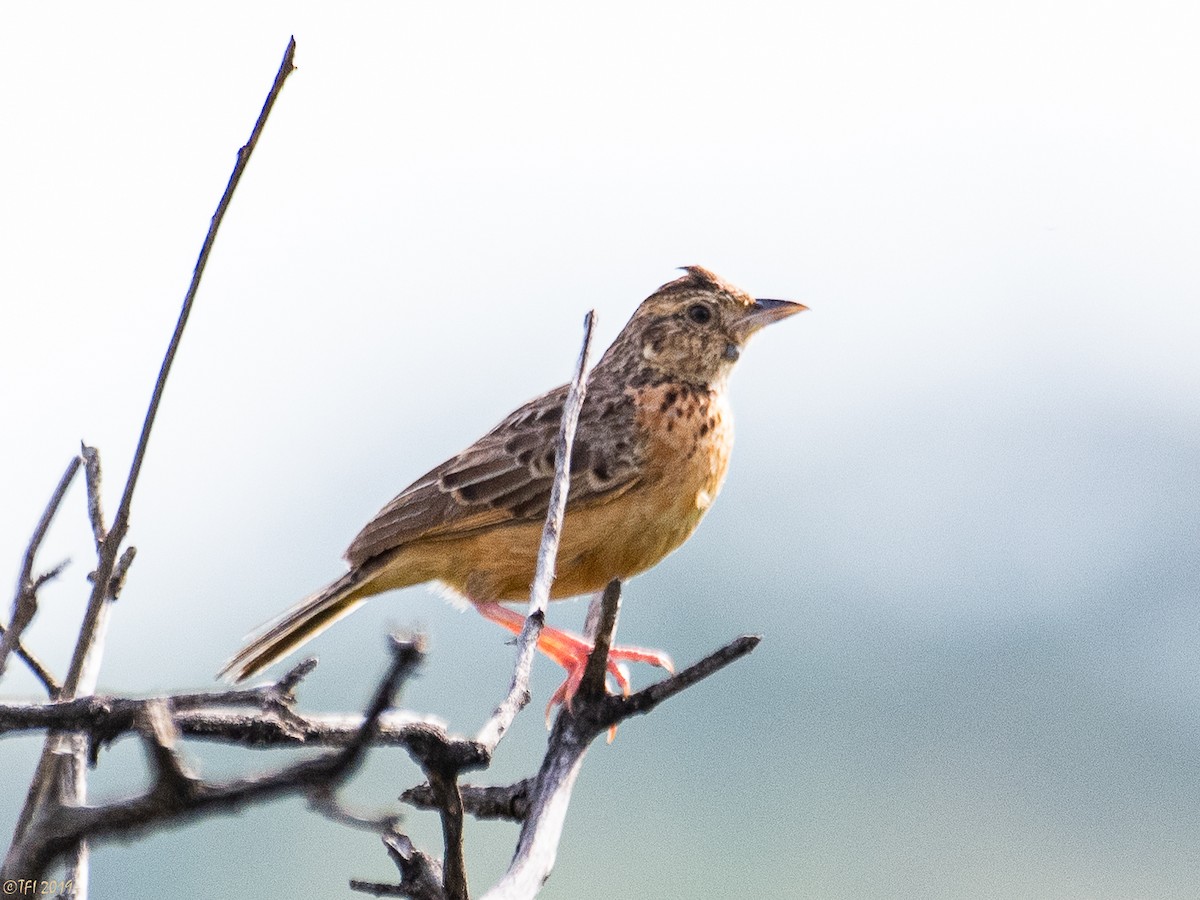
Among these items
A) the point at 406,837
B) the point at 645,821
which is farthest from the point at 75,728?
the point at 645,821

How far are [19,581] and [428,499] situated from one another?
4.17m

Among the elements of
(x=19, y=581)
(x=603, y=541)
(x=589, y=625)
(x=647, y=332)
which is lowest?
(x=19, y=581)

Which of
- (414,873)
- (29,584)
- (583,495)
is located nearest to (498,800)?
(414,873)

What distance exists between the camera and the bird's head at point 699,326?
8.08m

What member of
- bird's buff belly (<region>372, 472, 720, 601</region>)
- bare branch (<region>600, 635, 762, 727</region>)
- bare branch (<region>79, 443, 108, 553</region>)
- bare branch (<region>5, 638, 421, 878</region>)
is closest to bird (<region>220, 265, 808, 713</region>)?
bird's buff belly (<region>372, 472, 720, 601</region>)

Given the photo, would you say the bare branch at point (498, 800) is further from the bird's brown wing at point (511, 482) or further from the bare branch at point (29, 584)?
the bird's brown wing at point (511, 482)

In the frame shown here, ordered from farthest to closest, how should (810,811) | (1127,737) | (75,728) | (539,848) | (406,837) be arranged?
(1127,737) → (810,811) → (539,848) → (406,837) → (75,728)

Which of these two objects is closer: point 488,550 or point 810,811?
point 488,550

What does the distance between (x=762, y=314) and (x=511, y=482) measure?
1.59m

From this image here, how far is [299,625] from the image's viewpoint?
7062 millimetres

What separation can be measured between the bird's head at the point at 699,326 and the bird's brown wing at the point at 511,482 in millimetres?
410

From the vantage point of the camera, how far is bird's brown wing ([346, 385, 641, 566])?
7184mm

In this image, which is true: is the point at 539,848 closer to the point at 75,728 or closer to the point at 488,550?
the point at 75,728

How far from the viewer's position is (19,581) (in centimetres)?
336
